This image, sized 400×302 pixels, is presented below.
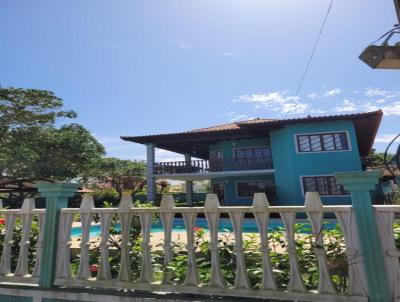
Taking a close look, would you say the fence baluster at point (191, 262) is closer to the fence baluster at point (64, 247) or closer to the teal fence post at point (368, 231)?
the fence baluster at point (64, 247)

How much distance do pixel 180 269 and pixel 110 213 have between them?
98 centimetres

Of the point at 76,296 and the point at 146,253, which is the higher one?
the point at 146,253

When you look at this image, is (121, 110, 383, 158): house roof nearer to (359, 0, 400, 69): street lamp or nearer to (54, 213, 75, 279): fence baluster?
(359, 0, 400, 69): street lamp

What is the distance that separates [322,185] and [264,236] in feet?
56.6

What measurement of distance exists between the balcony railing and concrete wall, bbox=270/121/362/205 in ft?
3.74

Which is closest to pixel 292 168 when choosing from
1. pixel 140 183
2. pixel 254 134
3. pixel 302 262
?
pixel 254 134

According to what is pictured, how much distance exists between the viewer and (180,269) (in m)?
3.06

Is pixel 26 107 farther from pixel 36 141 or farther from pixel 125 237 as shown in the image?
pixel 125 237

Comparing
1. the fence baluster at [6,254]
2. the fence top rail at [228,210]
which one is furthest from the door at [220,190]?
the fence top rail at [228,210]

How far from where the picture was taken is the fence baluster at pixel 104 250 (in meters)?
3.07

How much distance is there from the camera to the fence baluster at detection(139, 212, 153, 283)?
9.70ft

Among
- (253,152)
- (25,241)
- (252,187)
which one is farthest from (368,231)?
(253,152)

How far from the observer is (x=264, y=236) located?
107 inches

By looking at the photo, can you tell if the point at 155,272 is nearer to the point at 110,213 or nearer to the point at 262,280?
the point at 110,213
